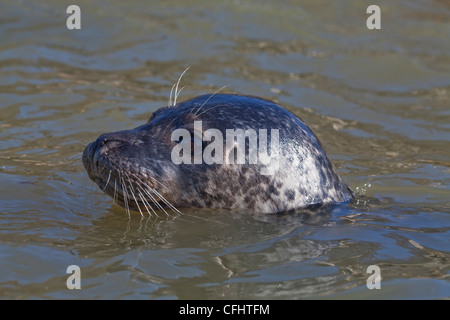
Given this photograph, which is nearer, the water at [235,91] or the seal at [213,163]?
the water at [235,91]

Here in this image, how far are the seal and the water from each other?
132 millimetres

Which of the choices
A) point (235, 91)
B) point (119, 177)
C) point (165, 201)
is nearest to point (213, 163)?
point (165, 201)

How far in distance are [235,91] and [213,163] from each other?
3.53m

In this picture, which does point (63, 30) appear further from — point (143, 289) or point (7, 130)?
point (143, 289)

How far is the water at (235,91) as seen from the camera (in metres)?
4.46

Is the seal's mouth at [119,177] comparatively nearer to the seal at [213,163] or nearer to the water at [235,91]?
the seal at [213,163]

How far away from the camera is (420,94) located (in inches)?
368

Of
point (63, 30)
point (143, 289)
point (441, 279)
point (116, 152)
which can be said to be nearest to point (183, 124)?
point (116, 152)

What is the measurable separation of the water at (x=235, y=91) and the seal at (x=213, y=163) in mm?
132

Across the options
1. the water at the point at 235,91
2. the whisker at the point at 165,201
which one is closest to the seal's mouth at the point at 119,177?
the whisker at the point at 165,201

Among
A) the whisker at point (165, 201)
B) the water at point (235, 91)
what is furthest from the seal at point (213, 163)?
the water at point (235, 91)

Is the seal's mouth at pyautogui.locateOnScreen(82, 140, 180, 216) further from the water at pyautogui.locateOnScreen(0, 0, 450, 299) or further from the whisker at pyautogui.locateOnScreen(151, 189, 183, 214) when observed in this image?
the water at pyautogui.locateOnScreen(0, 0, 450, 299)

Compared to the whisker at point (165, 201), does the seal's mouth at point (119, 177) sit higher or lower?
higher

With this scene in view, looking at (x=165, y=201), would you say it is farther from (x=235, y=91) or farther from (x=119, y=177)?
(x=235, y=91)
